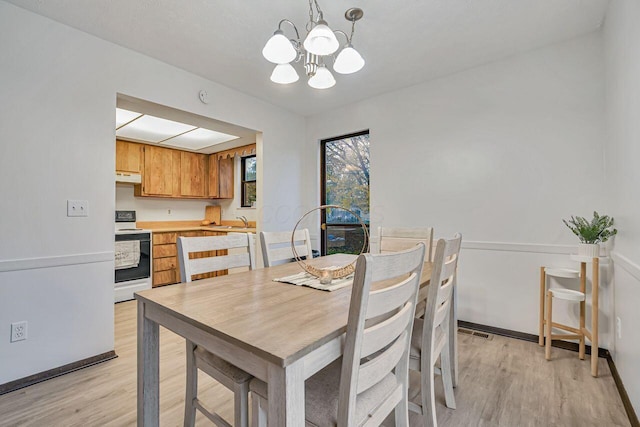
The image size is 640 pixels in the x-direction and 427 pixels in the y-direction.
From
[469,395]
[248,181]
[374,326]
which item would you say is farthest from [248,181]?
[374,326]

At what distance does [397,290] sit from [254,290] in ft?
2.21

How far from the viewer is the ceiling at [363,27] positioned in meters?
1.90

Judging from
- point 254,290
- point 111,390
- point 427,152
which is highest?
point 427,152

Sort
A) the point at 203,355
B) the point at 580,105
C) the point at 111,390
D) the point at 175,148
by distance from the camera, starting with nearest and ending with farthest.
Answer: the point at 203,355
the point at 111,390
the point at 580,105
the point at 175,148

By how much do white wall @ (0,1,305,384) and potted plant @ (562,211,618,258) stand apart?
346cm

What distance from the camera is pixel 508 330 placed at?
2.55 metres

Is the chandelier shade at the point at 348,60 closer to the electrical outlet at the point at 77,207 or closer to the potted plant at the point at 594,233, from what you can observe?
the potted plant at the point at 594,233

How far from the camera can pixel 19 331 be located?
187 cm

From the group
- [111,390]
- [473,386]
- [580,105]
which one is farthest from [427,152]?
[111,390]

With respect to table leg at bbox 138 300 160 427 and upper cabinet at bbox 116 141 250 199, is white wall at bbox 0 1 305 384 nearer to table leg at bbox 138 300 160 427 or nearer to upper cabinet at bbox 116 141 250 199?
table leg at bbox 138 300 160 427

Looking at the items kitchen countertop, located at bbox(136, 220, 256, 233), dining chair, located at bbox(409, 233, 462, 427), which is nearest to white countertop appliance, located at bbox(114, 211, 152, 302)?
kitchen countertop, located at bbox(136, 220, 256, 233)

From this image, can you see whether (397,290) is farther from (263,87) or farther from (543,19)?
(263,87)

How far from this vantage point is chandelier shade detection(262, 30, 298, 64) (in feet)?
4.85

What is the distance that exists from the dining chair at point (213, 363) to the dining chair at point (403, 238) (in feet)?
3.52
